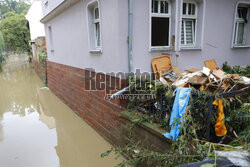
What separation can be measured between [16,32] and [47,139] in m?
25.9

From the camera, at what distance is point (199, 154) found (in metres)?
2.09

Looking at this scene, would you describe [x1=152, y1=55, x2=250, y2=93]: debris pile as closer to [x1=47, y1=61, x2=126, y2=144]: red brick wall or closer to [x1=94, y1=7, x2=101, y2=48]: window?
[x1=47, y1=61, x2=126, y2=144]: red brick wall

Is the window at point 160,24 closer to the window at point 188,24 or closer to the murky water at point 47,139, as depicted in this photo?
the window at point 188,24

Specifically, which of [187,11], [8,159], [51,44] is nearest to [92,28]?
[187,11]

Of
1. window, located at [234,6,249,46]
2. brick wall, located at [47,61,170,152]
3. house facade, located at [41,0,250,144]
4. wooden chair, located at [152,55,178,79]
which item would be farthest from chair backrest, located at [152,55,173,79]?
window, located at [234,6,249,46]

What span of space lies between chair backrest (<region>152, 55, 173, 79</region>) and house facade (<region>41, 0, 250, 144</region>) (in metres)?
0.14

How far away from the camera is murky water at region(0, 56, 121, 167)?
461cm

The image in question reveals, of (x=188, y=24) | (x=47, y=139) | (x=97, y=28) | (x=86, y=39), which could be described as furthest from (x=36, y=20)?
(x=188, y=24)

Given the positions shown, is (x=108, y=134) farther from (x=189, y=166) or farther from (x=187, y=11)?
(x=187, y=11)

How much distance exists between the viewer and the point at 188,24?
527 centimetres

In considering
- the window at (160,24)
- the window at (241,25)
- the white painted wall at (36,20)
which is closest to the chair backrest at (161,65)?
the window at (160,24)

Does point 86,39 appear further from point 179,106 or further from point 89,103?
point 179,106

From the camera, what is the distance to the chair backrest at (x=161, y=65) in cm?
456

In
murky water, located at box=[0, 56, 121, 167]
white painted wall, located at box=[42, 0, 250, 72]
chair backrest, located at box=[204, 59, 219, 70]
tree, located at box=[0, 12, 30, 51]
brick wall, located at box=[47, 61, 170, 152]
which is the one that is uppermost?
tree, located at box=[0, 12, 30, 51]
